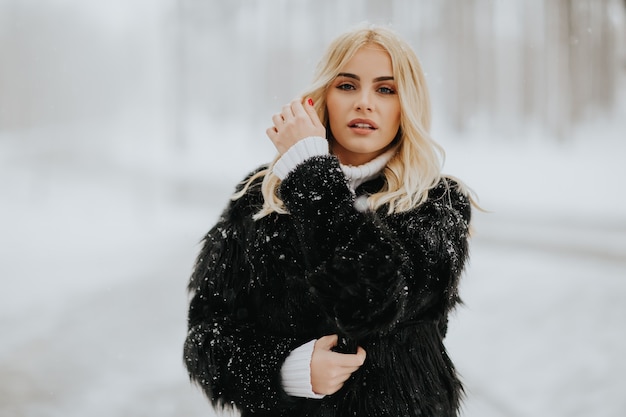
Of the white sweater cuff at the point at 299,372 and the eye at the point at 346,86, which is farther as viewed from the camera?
the eye at the point at 346,86

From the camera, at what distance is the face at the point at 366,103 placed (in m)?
1.44

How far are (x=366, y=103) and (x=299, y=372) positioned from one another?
63 centimetres

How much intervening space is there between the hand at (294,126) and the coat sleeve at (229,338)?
226mm

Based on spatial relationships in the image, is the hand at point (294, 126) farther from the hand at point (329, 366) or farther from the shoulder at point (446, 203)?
the hand at point (329, 366)

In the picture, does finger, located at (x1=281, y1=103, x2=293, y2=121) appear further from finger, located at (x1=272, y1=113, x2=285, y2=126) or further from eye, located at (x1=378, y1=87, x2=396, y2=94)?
eye, located at (x1=378, y1=87, x2=396, y2=94)

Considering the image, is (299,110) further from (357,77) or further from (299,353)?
(299,353)

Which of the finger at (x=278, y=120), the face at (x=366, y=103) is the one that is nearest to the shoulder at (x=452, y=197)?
the face at (x=366, y=103)

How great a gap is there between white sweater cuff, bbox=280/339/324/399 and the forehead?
0.64 meters
